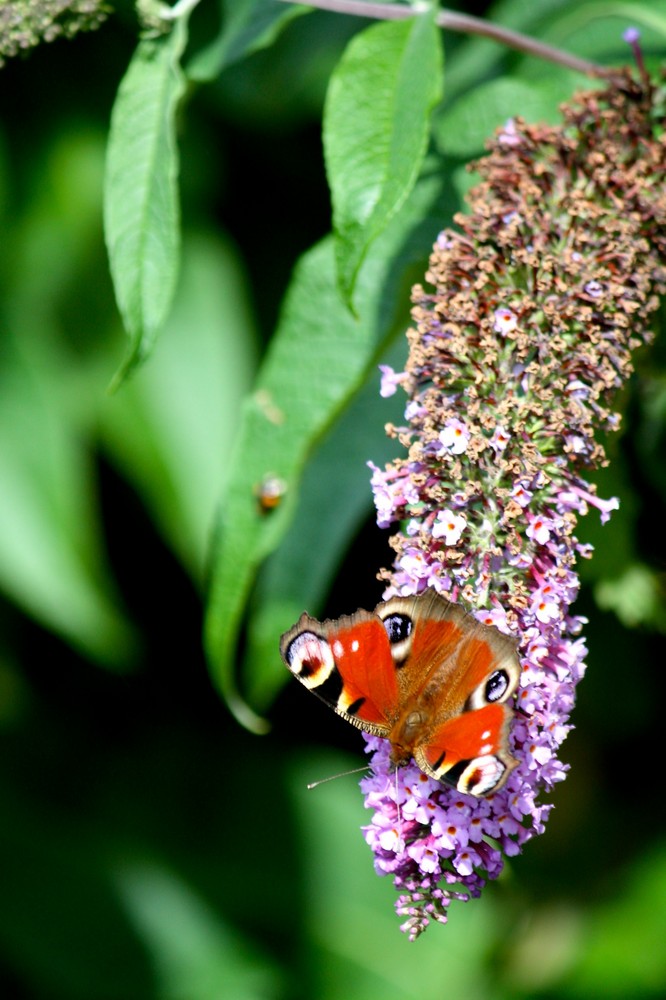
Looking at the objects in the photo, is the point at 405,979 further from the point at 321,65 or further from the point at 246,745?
the point at 321,65

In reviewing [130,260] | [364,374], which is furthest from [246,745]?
[130,260]

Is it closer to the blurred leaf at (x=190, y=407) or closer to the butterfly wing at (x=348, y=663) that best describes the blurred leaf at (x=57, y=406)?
the blurred leaf at (x=190, y=407)

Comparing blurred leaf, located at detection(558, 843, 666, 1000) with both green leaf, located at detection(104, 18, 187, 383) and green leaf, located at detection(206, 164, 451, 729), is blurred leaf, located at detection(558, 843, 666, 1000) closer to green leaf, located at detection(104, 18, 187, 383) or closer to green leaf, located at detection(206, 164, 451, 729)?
green leaf, located at detection(206, 164, 451, 729)

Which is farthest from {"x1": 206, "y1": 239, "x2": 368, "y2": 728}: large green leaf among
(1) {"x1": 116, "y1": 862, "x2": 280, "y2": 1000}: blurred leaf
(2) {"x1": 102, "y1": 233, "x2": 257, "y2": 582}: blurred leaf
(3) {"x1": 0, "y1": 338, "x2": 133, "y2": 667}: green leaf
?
(1) {"x1": 116, "y1": 862, "x2": 280, "y2": 1000}: blurred leaf

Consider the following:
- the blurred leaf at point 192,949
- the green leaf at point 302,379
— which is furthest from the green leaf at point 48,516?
the blurred leaf at point 192,949

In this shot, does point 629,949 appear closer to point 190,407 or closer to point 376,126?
point 190,407
